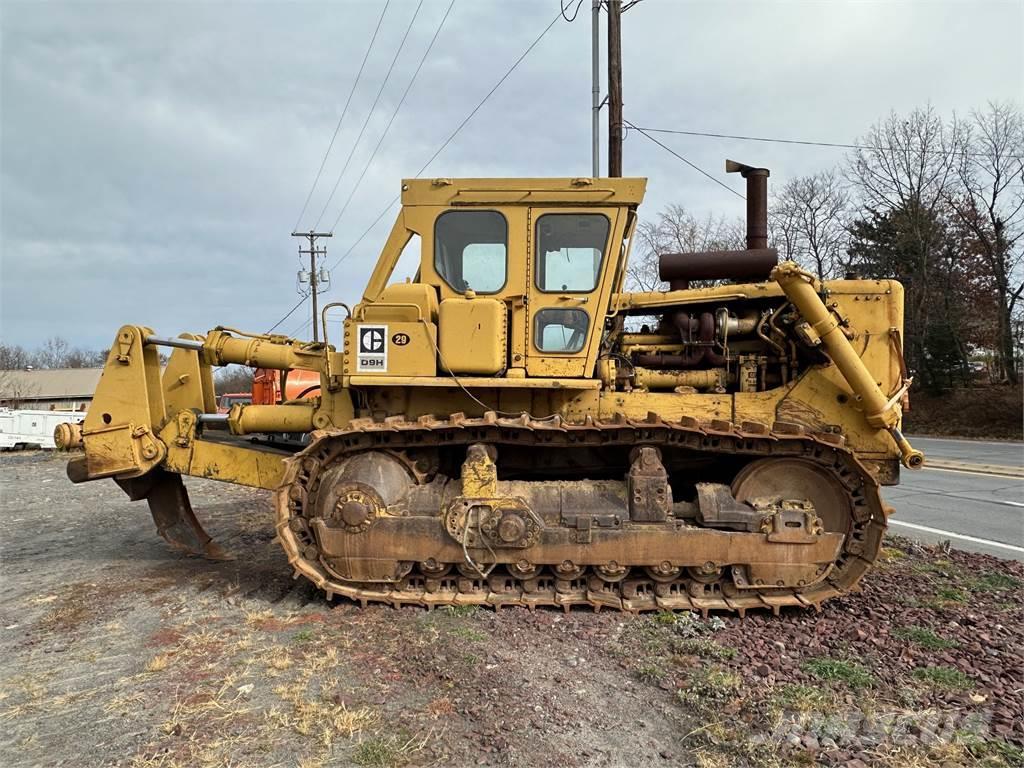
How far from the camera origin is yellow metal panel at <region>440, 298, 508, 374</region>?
5.29m

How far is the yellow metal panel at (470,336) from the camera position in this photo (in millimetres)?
5293

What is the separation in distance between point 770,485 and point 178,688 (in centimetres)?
429

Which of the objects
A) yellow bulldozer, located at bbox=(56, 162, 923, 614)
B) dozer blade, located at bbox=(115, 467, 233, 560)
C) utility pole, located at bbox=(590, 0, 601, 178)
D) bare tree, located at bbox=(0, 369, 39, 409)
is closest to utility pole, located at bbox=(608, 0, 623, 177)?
utility pole, located at bbox=(590, 0, 601, 178)

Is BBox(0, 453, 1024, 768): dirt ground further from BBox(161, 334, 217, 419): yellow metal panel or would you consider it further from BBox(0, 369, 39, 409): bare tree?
BBox(0, 369, 39, 409): bare tree

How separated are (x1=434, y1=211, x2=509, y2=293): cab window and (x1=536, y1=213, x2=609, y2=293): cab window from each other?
0.32 m

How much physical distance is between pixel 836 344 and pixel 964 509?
644 cm

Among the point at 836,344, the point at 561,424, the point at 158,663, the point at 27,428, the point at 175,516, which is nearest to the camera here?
the point at 158,663

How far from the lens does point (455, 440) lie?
520cm

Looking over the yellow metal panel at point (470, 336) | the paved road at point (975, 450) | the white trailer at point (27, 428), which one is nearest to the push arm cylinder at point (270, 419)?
the yellow metal panel at point (470, 336)

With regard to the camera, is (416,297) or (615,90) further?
(615,90)

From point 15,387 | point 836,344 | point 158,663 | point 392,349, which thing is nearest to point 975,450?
point 836,344

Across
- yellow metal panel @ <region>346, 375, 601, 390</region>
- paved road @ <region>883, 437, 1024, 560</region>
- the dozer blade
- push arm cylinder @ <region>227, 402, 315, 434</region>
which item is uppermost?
yellow metal panel @ <region>346, 375, 601, 390</region>

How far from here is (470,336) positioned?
5293 mm

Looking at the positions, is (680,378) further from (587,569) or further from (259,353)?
(259,353)
